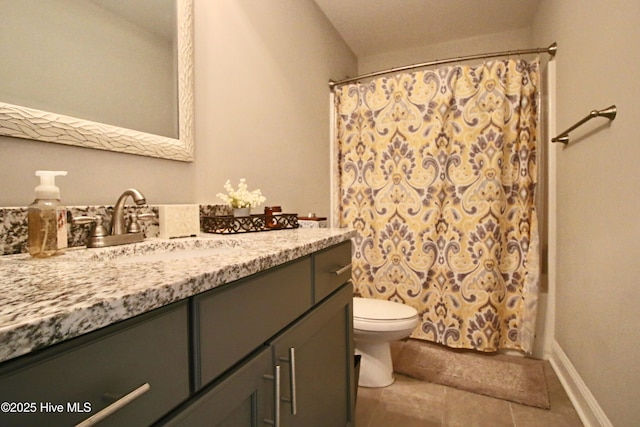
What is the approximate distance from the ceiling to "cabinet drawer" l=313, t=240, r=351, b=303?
192cm

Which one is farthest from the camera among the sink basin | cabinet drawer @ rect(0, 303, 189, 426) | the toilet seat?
the toilet seat

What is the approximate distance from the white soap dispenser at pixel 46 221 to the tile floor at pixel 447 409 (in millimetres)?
1387

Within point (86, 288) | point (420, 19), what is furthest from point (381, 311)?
point (420, 19)

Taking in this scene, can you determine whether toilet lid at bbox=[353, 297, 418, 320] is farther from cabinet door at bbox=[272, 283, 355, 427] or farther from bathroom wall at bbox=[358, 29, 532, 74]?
bathroom wall at bbox=[358, 29, 532, 74]

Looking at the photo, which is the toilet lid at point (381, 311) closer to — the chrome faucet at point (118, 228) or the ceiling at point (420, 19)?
the chrome faucet at point (118, 228)

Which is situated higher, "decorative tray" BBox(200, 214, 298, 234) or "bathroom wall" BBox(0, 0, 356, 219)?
"bathroom wall" BBox(0, 0, 356, 219)

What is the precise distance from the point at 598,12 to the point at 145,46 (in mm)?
1728

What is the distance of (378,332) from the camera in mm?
1654

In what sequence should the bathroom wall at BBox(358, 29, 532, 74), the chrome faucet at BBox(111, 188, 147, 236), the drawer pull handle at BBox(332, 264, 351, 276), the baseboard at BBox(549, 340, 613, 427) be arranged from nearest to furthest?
the chrome faucet at BBox(111, 188, 147, 236) < the drawer pull handle at BBox(332, 264, 351, 276) < the baseboard at BBox(549, 340, 613, 427) < the bathroom wall at BBox(358, 29, 532, 74)

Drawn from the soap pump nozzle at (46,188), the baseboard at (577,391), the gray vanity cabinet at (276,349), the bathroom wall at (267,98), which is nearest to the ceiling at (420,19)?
the bathroom wall at (267,98)

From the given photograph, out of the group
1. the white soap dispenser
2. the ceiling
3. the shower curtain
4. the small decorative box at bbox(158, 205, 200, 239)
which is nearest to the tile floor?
the shower curtain

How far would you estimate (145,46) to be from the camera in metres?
1.08

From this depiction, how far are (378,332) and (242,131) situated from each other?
47.2 inches

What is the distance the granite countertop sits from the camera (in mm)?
306
